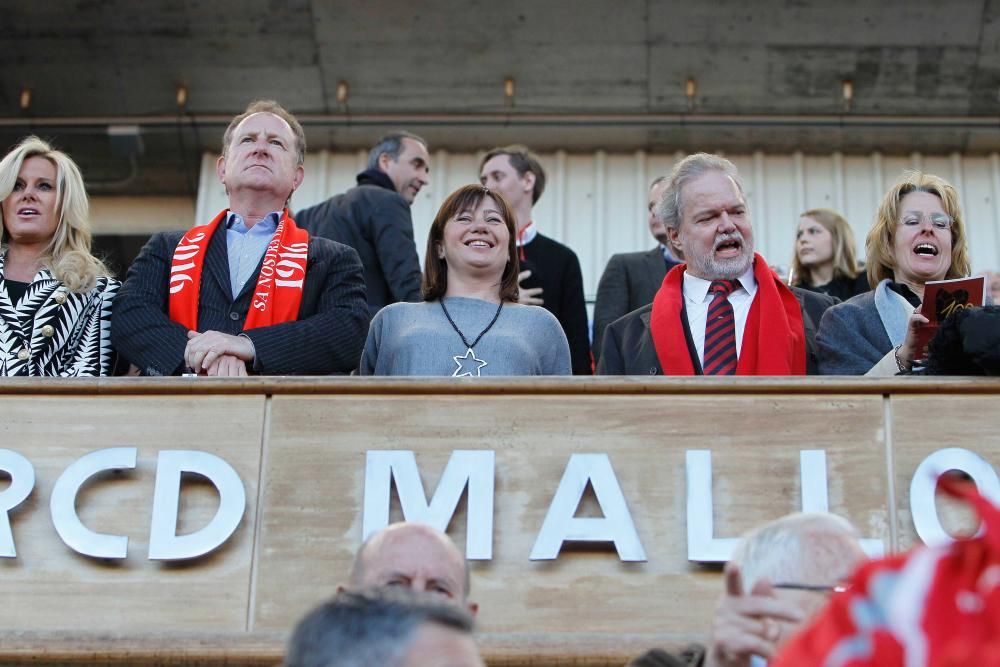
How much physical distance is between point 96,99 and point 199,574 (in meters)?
6.88

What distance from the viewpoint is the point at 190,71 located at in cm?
1117

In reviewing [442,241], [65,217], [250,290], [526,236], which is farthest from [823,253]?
[65,217]

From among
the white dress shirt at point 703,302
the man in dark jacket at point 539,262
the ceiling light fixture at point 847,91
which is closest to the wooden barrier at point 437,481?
the white dress shirt at point 703,302

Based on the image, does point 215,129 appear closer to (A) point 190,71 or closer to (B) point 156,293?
(A) point 190,71

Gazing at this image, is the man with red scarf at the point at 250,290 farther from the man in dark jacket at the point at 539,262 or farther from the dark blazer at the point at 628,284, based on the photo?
the dark blazer at the point at 628,284

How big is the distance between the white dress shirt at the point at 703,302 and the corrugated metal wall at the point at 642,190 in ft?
17.1

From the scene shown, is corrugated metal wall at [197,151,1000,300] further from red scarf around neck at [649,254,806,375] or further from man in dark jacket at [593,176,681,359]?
red scarf around neck at [649,254,806,375]

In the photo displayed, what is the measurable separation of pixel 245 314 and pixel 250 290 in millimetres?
100

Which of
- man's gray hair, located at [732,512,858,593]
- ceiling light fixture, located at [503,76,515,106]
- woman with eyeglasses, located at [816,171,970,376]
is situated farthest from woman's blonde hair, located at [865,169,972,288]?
ceiling light fixture, located at [503,76,515,106]

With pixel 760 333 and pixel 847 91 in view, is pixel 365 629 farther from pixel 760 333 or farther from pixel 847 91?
pixel 847 91

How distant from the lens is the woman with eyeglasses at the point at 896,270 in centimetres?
572

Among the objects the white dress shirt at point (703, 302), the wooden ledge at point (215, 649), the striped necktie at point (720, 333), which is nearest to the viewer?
the wooden ledge at point (215, 649)

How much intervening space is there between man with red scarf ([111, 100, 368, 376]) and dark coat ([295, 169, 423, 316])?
0.75 meters

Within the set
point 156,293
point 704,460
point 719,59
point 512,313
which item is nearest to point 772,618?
point 704,460
